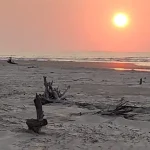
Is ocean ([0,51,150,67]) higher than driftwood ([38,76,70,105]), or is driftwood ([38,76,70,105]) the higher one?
ocean ([0,51,150,67])

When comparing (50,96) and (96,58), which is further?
(96,58)

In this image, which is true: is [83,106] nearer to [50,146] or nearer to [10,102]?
[10,102]

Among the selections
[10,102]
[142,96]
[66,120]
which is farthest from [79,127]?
[142,96]

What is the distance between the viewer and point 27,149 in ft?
21.1

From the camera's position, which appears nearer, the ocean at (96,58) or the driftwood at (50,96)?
the driftwood at (50,96)

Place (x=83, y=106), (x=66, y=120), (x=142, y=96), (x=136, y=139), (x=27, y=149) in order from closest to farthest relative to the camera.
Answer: (x=27, y=149) < (x=136, y=139) < (x=66, y=120) < (x=83, y=106) < (x=142, y=96)

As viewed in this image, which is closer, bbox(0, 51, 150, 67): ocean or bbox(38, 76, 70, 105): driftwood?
bbox(38, 76, 70, 105): driftwood

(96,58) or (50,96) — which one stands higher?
(96,58)

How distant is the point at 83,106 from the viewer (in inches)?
441

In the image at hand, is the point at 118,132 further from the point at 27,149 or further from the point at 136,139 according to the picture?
the point at 27,149

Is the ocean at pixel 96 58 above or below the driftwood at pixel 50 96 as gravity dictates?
above

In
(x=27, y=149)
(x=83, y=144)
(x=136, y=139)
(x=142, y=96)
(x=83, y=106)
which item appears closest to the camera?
(x=27, y=149)

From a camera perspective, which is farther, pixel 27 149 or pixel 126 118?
pixel 126 118

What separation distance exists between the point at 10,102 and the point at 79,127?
4.01 m
